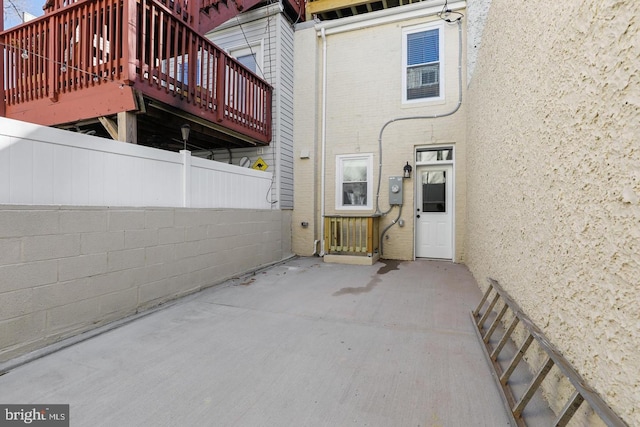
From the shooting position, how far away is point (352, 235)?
564 cm

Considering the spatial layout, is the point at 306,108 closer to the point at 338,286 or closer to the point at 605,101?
the point at 338,286

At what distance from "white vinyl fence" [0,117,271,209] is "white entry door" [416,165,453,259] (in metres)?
3.89

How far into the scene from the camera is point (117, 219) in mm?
2742

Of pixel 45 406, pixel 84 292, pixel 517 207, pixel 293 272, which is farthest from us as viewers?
pixel 293 272

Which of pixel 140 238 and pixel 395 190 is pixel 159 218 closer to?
pixel 140 238

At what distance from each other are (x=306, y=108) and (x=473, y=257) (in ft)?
14.8

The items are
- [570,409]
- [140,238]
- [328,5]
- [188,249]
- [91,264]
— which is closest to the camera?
[570,409]

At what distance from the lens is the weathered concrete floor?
1.54 m

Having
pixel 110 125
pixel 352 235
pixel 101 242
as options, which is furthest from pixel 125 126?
pixel 352 235

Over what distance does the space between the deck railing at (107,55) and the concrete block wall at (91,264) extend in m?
1.64

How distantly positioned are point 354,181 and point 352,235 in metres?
1.26

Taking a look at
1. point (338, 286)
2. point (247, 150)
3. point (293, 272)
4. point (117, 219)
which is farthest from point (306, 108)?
point (117, 219)

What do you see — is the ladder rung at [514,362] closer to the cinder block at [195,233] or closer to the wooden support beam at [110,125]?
the cinder block at [195,233]

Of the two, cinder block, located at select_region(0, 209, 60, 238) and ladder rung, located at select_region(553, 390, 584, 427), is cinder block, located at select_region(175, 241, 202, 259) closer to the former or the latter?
cinder block, located at select_region(0, 209, 60, 238)
